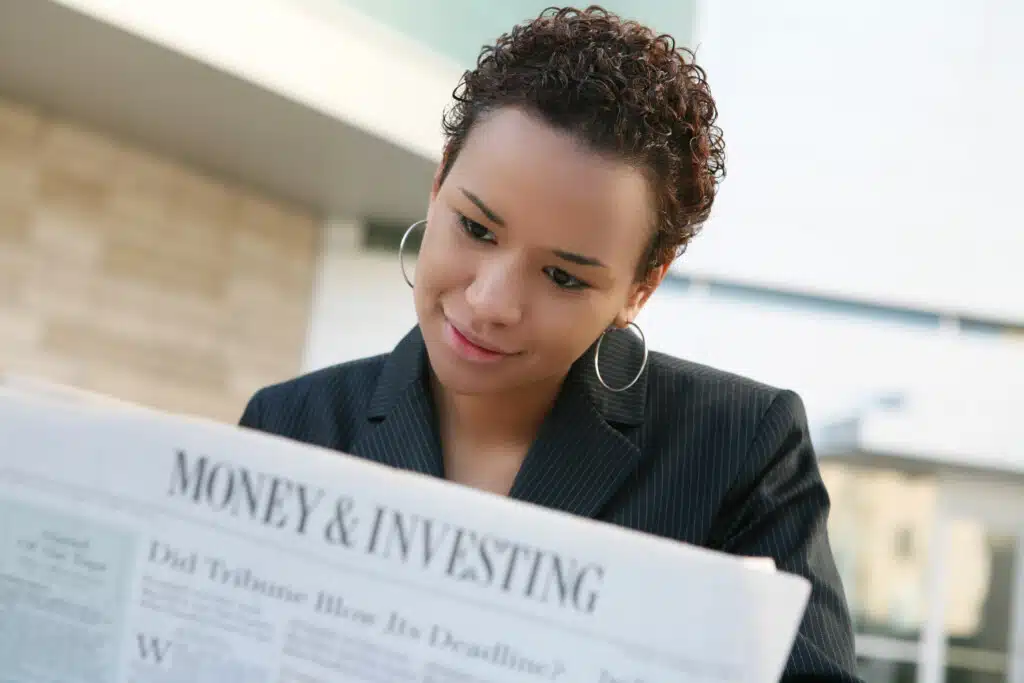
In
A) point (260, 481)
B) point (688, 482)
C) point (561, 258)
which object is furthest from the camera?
point (688, 482)

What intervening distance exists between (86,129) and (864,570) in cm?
688

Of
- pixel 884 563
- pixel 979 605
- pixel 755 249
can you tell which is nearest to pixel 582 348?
pixel 755 249

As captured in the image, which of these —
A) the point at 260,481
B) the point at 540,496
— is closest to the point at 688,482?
the point at 540,496

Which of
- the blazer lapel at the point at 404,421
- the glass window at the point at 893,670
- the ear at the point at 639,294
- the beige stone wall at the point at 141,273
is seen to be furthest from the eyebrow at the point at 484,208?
the glass window at the point at 893,670

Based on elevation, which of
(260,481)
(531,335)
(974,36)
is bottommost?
(260,481)

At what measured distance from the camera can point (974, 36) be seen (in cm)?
1052

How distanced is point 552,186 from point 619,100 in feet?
0.46

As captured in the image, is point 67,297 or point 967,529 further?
point 967,529

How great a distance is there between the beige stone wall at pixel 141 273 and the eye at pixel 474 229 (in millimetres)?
4564

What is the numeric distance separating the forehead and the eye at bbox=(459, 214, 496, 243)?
0.11ft

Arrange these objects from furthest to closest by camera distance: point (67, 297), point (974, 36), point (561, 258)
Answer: point (974, 36), point (67, 297), point (561, 258)

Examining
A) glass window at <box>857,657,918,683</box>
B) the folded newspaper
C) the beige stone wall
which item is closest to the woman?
the folded newspaper

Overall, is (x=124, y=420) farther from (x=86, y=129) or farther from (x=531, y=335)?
(x=86, y=129)

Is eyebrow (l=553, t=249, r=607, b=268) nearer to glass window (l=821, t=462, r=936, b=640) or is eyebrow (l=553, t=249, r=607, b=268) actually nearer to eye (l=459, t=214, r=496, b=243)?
eye (l=459, t=214, r=496, b=243)
